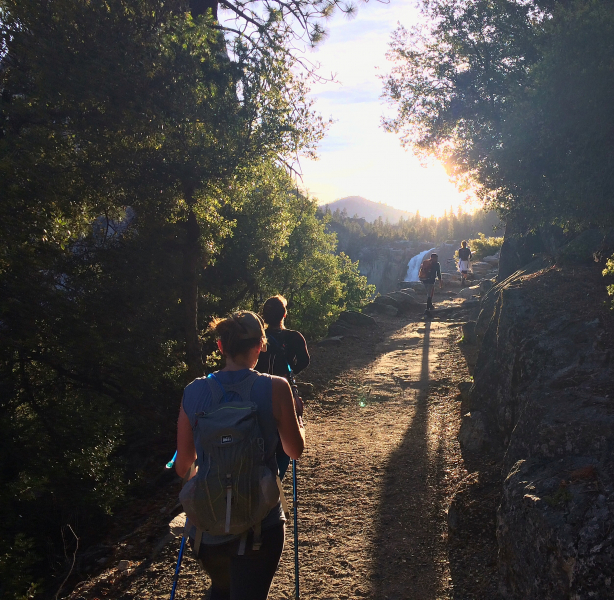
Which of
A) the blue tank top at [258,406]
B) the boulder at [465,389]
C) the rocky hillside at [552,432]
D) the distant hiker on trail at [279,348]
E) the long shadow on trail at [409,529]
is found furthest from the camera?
the boulder at [465,389]

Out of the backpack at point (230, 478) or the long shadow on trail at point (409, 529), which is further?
the long shadow on trail at point (409, 529)

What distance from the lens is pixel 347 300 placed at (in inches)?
844

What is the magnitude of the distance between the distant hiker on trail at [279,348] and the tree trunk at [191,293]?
2712mm

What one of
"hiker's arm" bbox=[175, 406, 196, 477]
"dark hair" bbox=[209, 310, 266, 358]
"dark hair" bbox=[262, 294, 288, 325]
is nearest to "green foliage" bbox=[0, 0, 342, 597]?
"dark hair" bbox=[262, 294, 288, 325]

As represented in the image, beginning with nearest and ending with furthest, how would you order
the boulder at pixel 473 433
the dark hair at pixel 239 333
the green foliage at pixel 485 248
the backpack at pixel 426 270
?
1. the dark hair at pixel 239 333
2. the boulder at pixel 473 433
3. the backpack at pixel 426 270
4. the green foliage at pixel 485 248

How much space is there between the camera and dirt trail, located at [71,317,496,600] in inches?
159

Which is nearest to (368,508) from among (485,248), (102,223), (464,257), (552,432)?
(552,432)

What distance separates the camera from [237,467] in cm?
220

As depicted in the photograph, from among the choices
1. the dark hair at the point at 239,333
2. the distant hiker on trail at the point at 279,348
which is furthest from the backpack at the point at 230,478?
the distant hiker on trail at the point at 279,348

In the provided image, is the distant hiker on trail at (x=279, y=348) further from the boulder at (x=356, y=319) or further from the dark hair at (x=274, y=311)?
the boulder at (x=356, y=319)

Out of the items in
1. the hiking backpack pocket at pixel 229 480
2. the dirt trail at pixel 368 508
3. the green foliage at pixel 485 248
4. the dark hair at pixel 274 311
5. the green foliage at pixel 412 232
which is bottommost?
the dirt trail at pixel 368 508

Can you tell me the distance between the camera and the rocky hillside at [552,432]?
2746 millimetres

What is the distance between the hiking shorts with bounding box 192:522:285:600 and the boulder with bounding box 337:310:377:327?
1485 cm

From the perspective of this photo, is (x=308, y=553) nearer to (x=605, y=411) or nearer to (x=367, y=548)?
(x=367, y=548)
